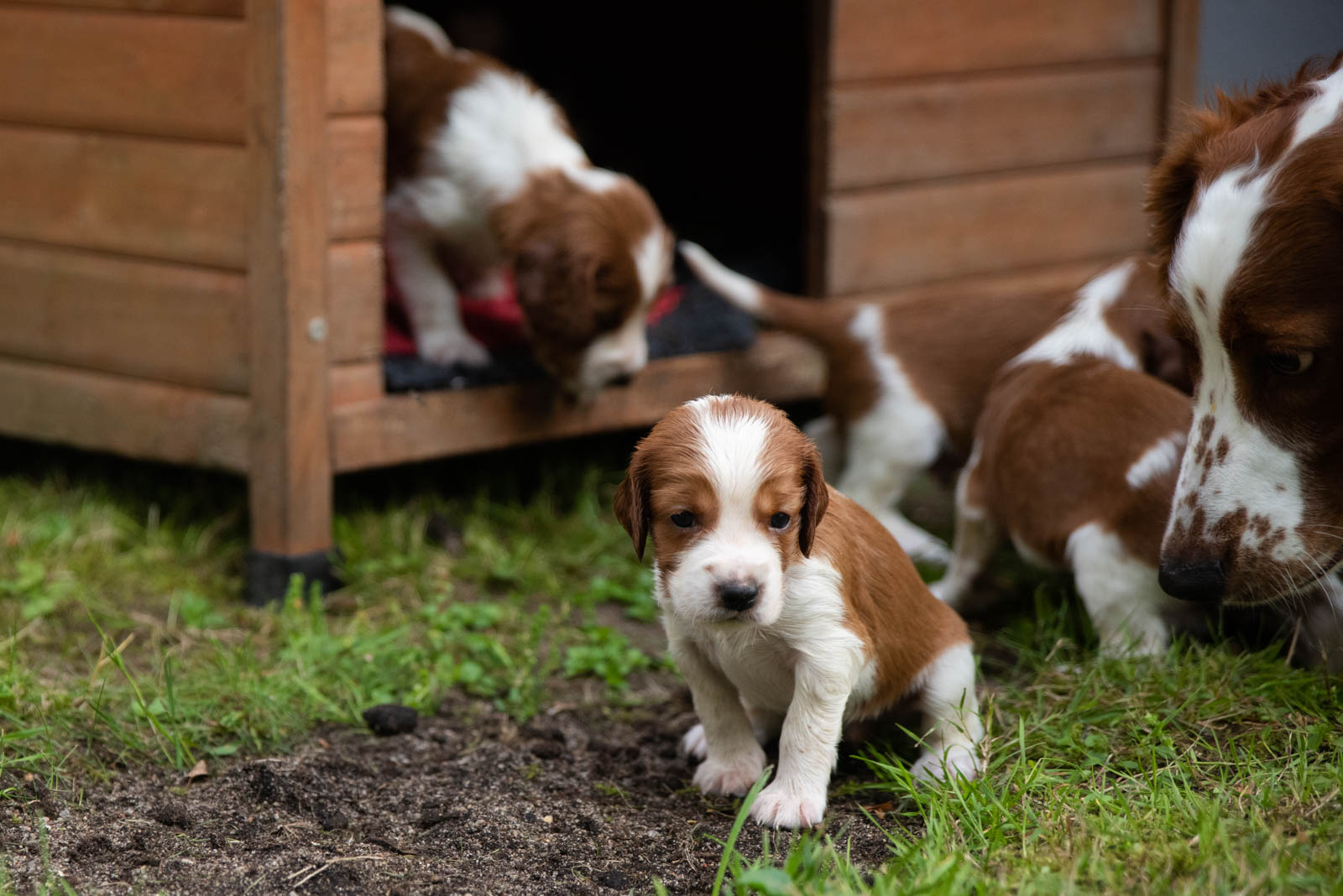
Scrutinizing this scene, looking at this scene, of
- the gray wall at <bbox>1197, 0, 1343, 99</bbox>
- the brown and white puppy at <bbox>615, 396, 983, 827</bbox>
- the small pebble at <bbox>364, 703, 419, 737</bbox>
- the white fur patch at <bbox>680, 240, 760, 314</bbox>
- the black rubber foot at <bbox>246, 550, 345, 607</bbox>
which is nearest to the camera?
the brown and white puppy at <bbox>615, 396, 983, 827</bbox>

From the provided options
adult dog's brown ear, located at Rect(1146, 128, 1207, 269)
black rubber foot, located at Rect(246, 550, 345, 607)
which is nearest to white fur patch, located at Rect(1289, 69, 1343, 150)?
adult dog's brown ear, located at Rect(1146, 128, 1207, 269)

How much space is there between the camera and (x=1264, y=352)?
103 inches

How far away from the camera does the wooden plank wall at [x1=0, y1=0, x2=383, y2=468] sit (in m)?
3.92

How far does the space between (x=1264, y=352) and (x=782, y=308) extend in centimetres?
218

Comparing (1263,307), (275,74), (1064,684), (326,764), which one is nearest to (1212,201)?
(1263,307)

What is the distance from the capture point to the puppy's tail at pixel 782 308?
4582 millimetres

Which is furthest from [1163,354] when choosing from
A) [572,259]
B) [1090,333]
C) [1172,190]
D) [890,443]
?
[572,259]

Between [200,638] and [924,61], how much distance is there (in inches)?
127

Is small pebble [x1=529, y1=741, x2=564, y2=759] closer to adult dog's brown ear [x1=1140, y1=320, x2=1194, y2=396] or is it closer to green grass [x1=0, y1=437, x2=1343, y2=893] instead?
green grass [x1=0, y1=437, x2=1343, y2=893]

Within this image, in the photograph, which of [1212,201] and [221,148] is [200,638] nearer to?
[221,148]

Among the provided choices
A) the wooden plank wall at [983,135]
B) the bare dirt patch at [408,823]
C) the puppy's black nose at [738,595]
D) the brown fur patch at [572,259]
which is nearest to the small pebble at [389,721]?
the bare dirt patch at [408,823]

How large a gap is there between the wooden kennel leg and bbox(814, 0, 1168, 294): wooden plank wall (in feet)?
6.24

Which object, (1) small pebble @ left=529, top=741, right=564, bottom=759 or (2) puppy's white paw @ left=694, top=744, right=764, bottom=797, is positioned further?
(1) small pebble @ left=529, top=741, right=564, bottom=759

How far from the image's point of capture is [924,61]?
202 inches
